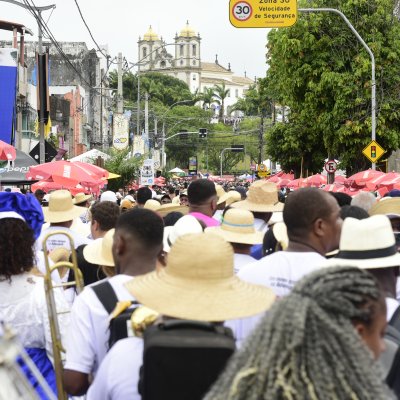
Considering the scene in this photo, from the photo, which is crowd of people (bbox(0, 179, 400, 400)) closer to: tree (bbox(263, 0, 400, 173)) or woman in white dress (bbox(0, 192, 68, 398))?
woman in white dress (bbox(0, 192, 68, 398))

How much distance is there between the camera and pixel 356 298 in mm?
2322

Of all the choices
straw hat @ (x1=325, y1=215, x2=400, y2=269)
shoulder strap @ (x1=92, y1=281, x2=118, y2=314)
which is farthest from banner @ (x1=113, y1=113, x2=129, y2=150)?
shoulder strap @ (x1=92, y1=281, x2=118, y2=314)

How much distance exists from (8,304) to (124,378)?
156 cm

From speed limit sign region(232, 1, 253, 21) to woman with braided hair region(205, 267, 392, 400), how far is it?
1854cm

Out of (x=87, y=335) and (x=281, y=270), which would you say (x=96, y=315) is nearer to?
(x=87, y=335)

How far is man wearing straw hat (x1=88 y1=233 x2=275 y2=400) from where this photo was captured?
3002 mm

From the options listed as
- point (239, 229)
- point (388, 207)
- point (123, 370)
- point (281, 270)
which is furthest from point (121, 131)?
point (123, 370)

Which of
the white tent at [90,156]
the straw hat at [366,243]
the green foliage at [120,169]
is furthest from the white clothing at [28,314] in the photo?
the green foliage at [120,169]

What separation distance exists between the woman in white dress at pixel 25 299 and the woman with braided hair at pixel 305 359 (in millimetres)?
2554

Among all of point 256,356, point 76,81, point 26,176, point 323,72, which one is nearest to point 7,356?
point 256,356

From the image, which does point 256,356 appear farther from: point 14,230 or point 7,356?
Result: point 14,230

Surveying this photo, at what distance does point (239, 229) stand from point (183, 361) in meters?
3.69

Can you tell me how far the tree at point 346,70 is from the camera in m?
29.4

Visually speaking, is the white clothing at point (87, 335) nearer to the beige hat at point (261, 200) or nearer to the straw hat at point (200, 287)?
the straw hat at point (200, 287)
